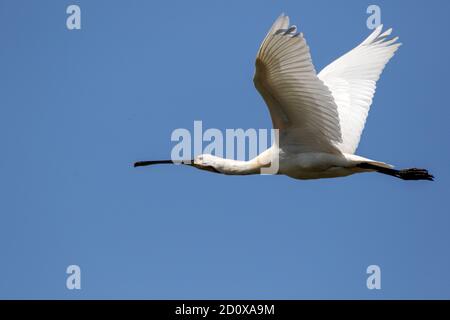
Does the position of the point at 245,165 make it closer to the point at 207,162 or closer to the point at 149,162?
the point at 207,162

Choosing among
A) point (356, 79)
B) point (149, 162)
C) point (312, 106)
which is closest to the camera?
point (312, 106)

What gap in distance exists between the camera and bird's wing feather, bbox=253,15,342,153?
11258 mm

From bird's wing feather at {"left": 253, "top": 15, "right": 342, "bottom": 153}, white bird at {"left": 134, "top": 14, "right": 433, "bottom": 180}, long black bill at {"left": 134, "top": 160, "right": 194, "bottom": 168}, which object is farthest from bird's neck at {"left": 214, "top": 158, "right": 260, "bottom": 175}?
long black bill at {"left": 134, "top": 160, "right": 194, "bottom": 168}

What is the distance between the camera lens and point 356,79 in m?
14.9

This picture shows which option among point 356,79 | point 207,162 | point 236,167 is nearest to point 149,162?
Result: point 207,162

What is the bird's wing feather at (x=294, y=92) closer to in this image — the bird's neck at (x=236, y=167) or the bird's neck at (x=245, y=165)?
the bird's neck at (x=245, y=165)

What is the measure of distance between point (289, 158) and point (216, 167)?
1.19 m

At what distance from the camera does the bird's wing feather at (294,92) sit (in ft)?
36.9

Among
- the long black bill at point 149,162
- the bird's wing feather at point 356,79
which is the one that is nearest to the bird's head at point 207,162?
the long black bill at point 149,162

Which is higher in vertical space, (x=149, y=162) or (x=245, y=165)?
(x=149, y=162)

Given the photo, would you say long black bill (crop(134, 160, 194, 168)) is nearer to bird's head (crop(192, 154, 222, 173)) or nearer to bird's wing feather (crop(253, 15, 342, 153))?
bird's head (crop(192, 154, 222, 173))

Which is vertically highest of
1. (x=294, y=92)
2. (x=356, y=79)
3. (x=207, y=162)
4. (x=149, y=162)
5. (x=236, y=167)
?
(x=356, y=79)

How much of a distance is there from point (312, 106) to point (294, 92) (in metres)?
0.37
